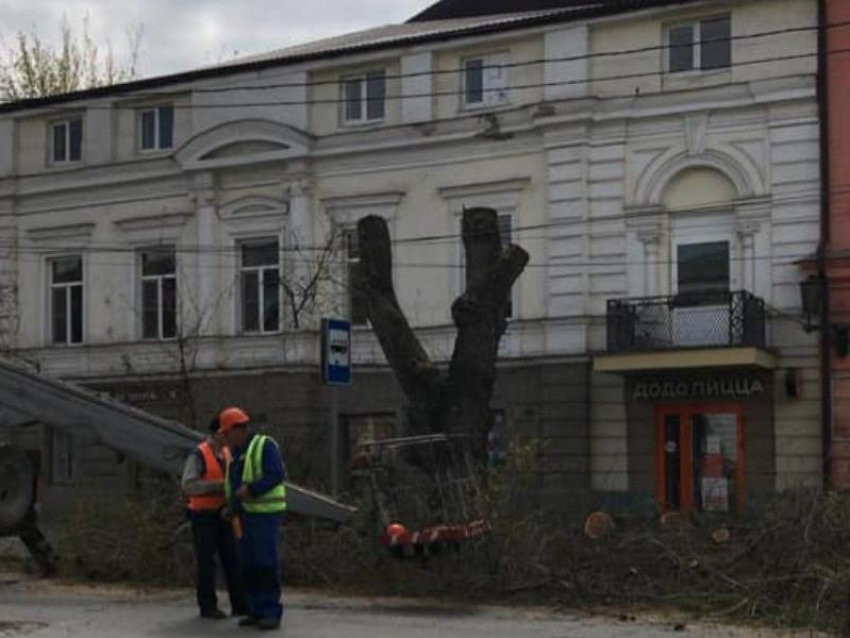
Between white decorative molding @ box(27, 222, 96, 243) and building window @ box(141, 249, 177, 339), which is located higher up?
white decorative molding @ box(27, 222, 96, 243)

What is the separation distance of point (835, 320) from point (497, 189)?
6.86 metres

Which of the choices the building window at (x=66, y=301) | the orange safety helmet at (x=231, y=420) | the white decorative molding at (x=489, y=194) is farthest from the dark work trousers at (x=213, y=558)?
the building window at (x=66, y=301)

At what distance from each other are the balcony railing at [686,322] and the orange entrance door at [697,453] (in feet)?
4.30

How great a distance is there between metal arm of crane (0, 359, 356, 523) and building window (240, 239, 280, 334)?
16.0 meters

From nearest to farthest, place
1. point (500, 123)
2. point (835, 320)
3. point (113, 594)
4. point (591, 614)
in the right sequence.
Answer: point (591, 614), point (113, 594), point (835, 320), point (500, 123)

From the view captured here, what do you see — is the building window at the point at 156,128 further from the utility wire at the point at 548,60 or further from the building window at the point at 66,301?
the building window at the point at 66,301

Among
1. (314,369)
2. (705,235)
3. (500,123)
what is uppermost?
(500,123)

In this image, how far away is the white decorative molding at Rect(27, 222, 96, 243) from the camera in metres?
33.6

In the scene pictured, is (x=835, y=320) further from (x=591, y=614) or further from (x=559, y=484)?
(x=591, y=614)

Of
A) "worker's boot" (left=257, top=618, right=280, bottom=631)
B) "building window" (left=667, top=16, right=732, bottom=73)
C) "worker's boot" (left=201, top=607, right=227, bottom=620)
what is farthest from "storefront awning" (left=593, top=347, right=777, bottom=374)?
"worker's boot" (left=257, top=618, right=280, bottom=631)

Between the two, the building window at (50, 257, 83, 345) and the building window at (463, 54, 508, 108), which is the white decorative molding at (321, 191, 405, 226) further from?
the building window at (50, 257, 83, 345)

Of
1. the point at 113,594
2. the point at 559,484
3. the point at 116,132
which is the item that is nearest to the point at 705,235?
the point at 559,484

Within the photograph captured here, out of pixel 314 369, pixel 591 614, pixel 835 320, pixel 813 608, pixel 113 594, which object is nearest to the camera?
pixel 813 608

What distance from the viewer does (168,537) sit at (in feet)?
49.8
